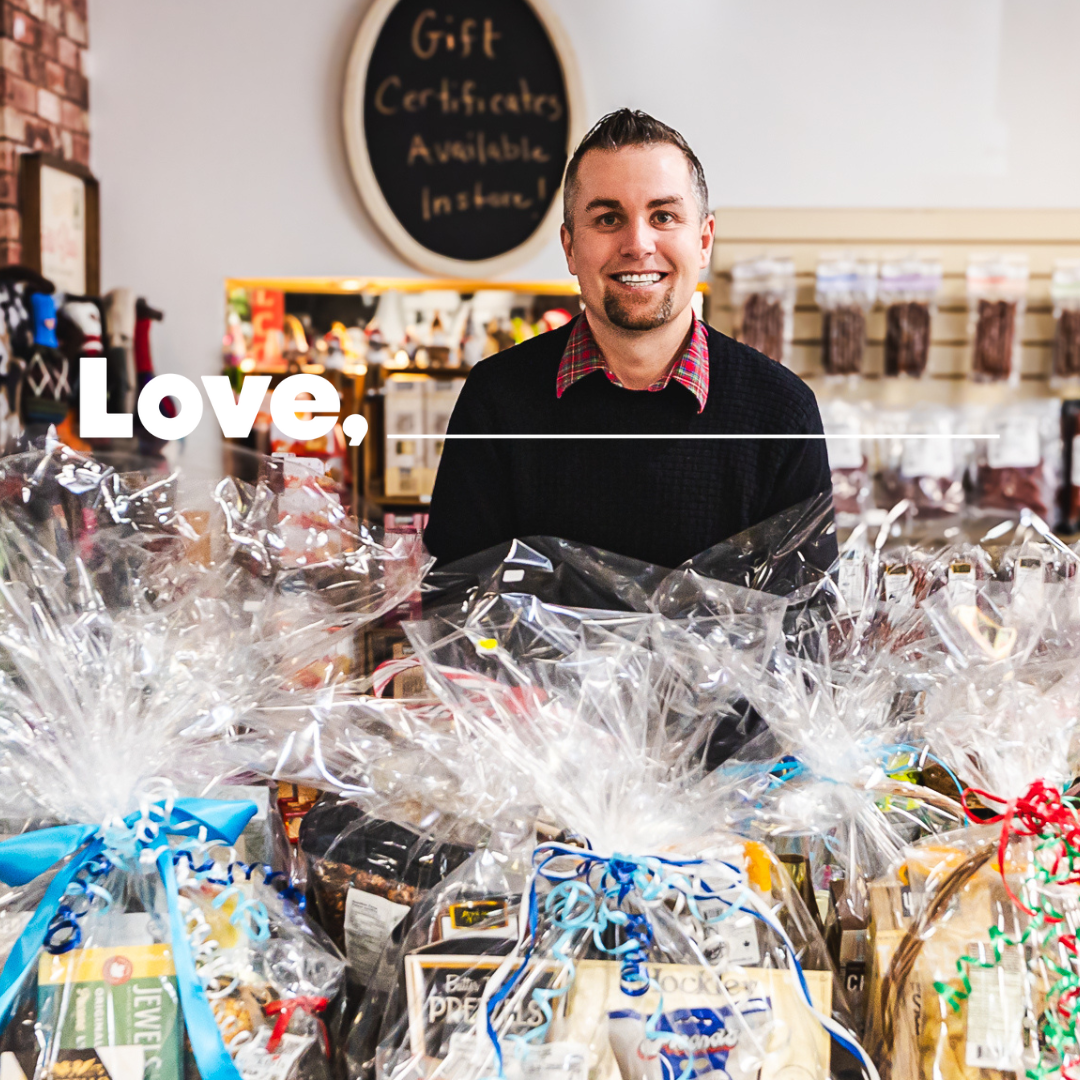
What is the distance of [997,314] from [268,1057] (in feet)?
10.8

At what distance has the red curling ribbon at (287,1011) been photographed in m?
0.80

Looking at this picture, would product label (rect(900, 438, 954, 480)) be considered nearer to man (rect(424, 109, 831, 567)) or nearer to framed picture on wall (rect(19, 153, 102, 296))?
man (rect(424, 109, 831, 567))

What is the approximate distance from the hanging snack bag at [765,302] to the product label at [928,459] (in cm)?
50

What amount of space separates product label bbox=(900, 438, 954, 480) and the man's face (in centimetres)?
227

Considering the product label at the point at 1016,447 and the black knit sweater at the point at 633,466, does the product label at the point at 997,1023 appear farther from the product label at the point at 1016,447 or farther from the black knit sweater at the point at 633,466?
the product label at the point at 1016,447

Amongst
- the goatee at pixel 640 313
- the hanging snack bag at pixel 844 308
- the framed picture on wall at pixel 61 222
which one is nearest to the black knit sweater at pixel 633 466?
the goatee at pixel 640 313

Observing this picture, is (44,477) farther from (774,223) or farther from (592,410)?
(774,223)

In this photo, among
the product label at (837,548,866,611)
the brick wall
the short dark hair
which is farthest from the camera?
the brick wall

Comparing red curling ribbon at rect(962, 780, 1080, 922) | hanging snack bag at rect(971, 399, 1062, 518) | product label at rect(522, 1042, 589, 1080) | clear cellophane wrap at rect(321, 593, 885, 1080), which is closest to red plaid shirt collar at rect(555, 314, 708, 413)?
clear cellophane wrap at rect(321, 593, 885, 1080)

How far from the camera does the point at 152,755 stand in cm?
83

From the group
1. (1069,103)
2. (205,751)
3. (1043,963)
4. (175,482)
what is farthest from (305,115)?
(1043,963)

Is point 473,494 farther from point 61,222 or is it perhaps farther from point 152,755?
point 61,222

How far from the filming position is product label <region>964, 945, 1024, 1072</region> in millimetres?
740

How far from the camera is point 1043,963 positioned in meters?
0.75
